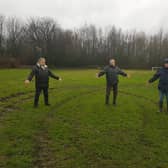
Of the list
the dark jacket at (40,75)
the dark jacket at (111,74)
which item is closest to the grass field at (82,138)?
the dark jacket at (40,75)

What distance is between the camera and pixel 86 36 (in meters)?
99.6

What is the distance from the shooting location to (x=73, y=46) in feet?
291

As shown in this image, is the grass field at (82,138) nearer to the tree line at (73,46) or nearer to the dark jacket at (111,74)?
the dark jacket at (111,74)

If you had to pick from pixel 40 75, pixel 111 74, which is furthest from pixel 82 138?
pixel 111 74

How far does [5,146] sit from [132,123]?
15.5 ft

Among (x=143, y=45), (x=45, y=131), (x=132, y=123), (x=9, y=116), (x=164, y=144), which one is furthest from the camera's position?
(x=143, y=45)

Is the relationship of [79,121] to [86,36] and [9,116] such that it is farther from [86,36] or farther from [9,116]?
[86,36]

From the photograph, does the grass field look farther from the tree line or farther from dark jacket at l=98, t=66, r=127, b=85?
the tree line

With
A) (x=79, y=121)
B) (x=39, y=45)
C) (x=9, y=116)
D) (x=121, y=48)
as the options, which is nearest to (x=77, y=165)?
(x=79, y=121)

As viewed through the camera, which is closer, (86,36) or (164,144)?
(164,144)

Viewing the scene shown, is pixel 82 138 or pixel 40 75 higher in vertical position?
pixel 40 75

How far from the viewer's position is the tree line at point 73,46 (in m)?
80.7

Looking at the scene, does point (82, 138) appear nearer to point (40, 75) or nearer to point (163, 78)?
point (40, 75)

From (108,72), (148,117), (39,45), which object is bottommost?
(148,117)
